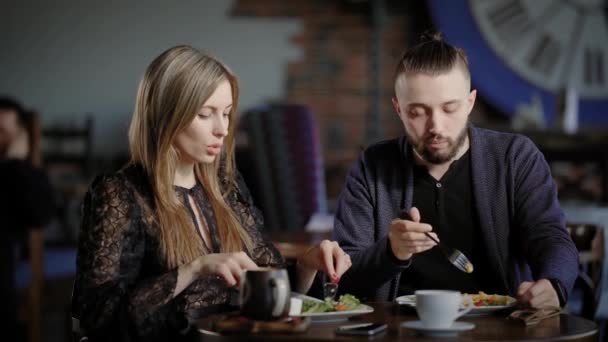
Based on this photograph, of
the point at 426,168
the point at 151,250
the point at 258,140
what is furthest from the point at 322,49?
the point at 151,250

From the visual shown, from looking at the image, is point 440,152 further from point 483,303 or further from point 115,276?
point 115,276

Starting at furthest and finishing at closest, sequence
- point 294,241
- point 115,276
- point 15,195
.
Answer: point 15,195
point 294,241
point 115,276

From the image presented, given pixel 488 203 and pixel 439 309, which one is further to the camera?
pixel 488 203

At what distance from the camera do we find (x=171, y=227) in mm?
1784

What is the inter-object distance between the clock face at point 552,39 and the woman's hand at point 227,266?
4526 mm

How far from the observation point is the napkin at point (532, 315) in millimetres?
1482

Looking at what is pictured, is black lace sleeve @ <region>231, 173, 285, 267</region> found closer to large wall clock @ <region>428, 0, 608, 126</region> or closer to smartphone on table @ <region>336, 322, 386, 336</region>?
smartphone on table @ <region>336, 322, 386, 336</region>

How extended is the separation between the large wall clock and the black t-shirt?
3.79 metres

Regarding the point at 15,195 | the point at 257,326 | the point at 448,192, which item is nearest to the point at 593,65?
the point at 15,195

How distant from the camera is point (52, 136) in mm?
6418

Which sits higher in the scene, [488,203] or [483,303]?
[488,203]

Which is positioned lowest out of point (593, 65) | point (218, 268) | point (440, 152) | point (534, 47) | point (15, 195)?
point (15, 195)

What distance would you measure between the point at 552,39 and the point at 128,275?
469 centimetres

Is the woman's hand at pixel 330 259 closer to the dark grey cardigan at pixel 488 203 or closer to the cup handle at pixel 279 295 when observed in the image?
the dark grey cardigan at pixel 488 203
